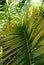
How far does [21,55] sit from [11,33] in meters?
0.29

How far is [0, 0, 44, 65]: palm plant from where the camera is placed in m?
1.73

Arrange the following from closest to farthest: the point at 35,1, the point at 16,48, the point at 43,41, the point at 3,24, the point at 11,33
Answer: the point at 43,41
the point at 16,48
the point at 11,33
the point at 3,24
the point at 35,1

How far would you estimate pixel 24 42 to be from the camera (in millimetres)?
1873

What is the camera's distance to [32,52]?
1748 mm

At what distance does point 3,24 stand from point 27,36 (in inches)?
14.4

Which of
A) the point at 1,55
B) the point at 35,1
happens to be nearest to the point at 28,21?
the point at 1,55

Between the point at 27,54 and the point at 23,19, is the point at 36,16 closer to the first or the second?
the point at 23,19

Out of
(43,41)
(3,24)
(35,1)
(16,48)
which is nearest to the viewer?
(43,41)

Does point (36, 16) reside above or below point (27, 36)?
above

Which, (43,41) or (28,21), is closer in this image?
(43,41)

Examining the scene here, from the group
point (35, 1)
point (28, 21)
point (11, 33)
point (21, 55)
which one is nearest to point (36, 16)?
point (28, 21)

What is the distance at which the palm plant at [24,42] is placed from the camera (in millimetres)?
1730

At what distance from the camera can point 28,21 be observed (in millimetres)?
1953

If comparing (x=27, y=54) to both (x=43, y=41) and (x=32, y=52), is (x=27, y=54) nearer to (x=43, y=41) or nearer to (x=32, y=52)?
(x=32, y=52)
